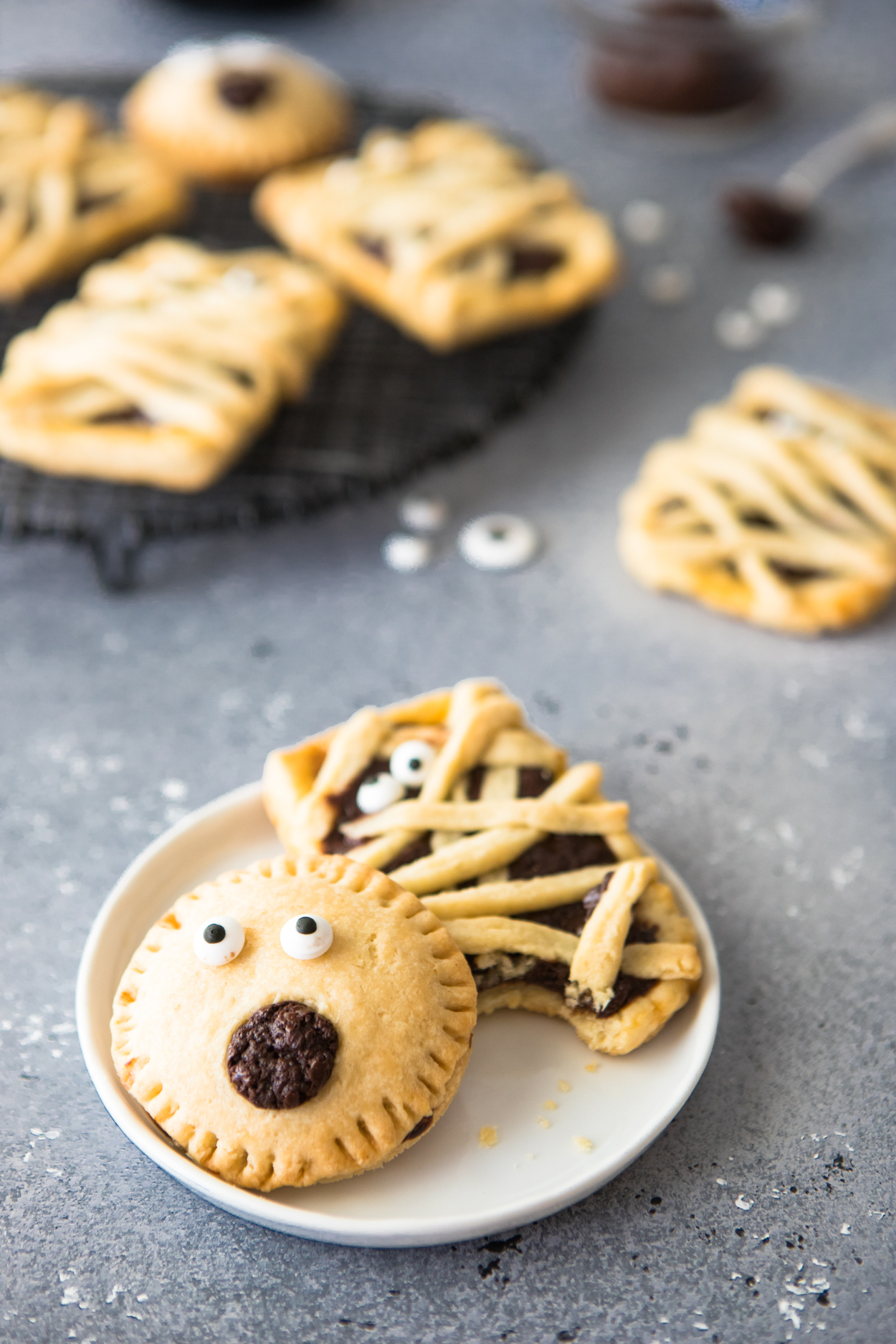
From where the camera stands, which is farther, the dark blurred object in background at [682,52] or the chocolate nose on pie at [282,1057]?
the dark blurred object in background at [682,52]

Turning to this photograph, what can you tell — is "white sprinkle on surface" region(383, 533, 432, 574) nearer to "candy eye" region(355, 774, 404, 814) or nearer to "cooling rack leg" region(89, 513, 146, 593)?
"cooling rack leg" region(89, 513, 146, 593)

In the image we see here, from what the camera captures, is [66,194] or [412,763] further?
[66,194]

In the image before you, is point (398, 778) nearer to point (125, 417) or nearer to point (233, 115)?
point (125, 417)

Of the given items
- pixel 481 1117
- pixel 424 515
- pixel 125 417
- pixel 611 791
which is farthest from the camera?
pixel 424 515

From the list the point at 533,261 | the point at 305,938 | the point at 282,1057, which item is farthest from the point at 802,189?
the point at 282,1057

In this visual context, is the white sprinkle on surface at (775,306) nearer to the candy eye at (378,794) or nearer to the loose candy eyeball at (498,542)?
the loose candy eyeball at (498,542)

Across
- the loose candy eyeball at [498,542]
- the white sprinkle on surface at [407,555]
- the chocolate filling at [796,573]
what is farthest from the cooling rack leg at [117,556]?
the chocolate filling at [796,573]
